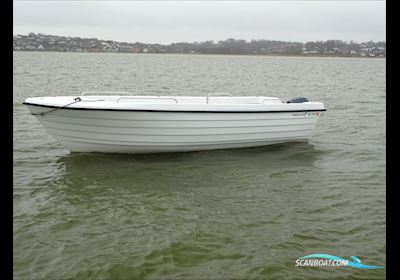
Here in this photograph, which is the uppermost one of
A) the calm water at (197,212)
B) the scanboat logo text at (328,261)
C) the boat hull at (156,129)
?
the boat hull at (156,129)

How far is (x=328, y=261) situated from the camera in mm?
4375

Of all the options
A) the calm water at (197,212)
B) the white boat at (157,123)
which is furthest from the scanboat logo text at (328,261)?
the white boat at (157,123)

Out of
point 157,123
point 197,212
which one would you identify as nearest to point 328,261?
point 197,212

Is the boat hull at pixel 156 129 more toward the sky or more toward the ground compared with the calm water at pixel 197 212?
more toward the sky

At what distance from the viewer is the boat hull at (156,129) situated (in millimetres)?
7301

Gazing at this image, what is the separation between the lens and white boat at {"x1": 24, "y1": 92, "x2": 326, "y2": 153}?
7.20 metres

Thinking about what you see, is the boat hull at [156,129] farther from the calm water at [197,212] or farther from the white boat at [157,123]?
the calm water at [197,212]

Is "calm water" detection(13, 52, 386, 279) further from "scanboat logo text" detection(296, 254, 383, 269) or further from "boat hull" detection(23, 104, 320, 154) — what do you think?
"boat hull" detection(23, 104, 320, 154)

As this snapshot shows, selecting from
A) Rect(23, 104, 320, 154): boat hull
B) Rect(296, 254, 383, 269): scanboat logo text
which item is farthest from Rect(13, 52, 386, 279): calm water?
Rect(23, 104, 320, 154): boat hull

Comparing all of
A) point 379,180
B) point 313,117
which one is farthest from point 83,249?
point 313,117

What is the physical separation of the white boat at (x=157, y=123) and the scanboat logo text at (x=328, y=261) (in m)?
3.94

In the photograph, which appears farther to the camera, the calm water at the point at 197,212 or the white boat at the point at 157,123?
the white boat at the point at 157,123

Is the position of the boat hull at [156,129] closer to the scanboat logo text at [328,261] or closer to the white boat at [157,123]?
the white boat at [157,123]

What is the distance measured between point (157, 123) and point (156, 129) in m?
0.14
